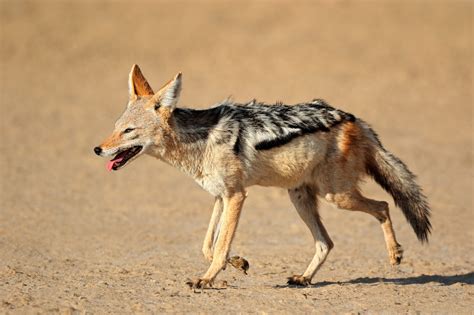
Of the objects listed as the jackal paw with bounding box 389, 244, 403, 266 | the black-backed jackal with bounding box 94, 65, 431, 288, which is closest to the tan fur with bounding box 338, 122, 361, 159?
the black-backed jackal with bounding box 94, 65, 431, 288

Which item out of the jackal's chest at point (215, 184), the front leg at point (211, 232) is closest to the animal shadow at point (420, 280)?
the front leg at point (211, 232)

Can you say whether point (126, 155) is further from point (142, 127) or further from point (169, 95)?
point (169, 95)

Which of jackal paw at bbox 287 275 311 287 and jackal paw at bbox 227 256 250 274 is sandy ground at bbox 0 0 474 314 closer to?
jackal paw at bbox 287 275 311 287

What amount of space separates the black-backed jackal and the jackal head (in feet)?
0.04

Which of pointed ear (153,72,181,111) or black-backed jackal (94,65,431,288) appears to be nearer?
pointed ear (153,72,181,111)

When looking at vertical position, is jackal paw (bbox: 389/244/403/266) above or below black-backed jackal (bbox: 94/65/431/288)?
below

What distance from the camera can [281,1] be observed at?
97.0 feet

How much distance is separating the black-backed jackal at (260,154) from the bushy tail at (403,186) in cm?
1

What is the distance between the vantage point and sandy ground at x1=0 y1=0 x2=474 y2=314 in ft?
30.5

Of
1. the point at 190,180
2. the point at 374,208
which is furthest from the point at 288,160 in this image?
the point at 190,180

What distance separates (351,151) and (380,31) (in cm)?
1844

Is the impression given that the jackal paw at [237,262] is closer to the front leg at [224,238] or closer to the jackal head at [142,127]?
the front leg at [224,238]

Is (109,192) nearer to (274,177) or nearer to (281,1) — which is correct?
(274,177)

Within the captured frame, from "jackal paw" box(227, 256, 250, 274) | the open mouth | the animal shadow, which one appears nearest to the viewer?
the open mouth
